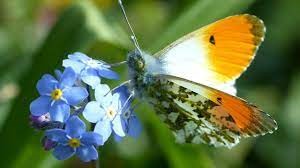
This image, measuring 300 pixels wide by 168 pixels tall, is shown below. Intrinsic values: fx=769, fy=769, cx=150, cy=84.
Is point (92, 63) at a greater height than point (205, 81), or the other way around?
point (92, 63)

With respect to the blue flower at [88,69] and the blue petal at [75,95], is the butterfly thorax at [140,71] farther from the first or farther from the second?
the blue petal at [75,95]

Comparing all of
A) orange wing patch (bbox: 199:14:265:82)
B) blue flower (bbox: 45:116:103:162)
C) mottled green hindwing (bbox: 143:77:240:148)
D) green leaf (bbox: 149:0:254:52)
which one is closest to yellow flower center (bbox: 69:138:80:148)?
blue flower (bbox: 45:116:103:162)

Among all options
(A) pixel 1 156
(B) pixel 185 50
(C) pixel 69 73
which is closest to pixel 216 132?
(B) pixel 185 50

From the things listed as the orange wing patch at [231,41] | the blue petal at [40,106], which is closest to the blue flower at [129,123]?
the blue petal at [40,106]

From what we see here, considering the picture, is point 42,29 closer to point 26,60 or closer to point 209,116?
point 26,60

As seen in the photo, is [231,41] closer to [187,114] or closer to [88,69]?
[187,114]

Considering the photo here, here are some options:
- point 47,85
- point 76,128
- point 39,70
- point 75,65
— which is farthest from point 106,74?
point 39,70

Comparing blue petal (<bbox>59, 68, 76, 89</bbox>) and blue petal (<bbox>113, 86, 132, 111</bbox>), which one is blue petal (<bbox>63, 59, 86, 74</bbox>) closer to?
blue petal (<bbox>59, 68, 76, 89</bbox>)
